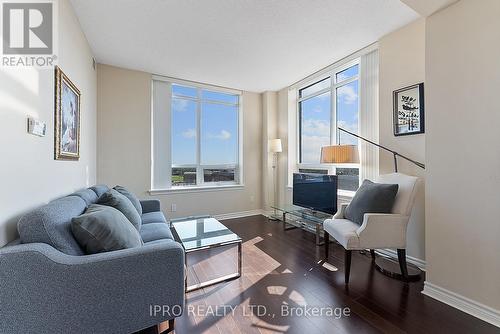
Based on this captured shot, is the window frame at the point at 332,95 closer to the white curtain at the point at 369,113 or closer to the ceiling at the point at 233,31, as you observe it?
the white curtain at the point at 369,113

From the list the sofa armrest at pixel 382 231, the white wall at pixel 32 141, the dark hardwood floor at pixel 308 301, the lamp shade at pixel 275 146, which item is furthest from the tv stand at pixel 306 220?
the white wall at pixel 32 141

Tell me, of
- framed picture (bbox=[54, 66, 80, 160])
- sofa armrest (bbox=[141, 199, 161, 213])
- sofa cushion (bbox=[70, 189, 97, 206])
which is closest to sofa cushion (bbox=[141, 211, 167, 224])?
sofa armrest (bbox=[141, 199, 161, 213])

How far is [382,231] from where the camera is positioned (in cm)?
200

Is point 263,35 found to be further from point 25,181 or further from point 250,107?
point 25,181

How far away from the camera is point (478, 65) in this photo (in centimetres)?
156

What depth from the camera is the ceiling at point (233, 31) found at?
6.83 feet

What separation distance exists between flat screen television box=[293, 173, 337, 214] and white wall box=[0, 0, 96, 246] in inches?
117

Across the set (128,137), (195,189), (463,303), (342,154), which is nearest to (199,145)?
(195,189)

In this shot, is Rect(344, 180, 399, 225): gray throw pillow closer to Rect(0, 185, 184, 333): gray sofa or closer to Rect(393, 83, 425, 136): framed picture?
Rect(393, 83, 425, 136): framed picture

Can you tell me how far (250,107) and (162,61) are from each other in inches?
78.7

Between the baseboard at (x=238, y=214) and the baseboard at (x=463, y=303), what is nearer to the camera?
the baseboard at (x=463, y=303)

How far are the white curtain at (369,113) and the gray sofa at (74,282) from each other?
2558mm

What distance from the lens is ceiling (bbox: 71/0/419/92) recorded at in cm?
208

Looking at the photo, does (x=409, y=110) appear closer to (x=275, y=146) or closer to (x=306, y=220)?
(x=306, y=220)
